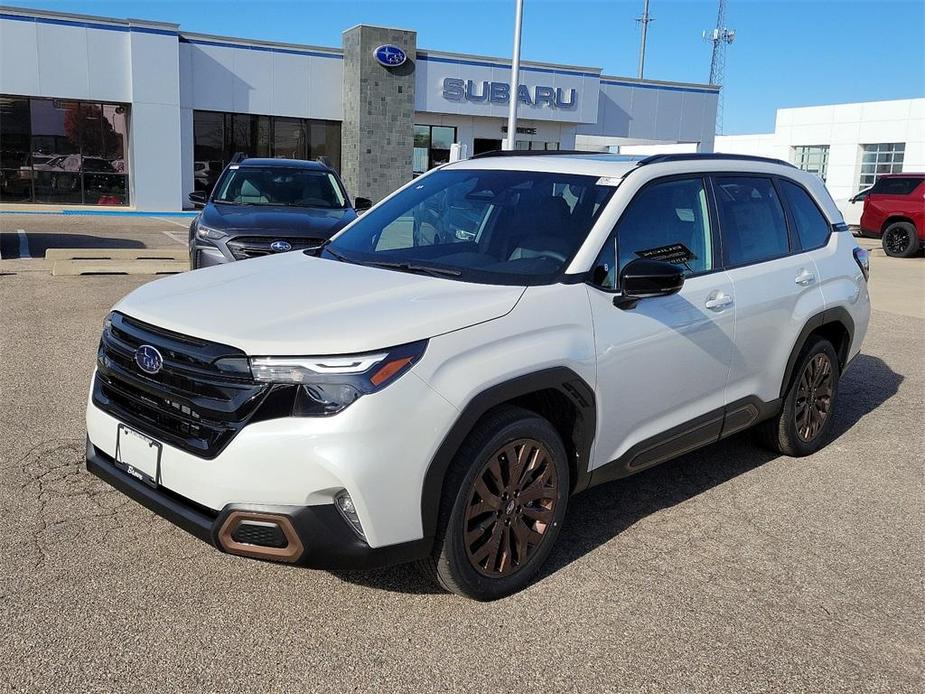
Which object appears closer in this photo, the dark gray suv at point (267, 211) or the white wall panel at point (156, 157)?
the dark gray suv at point (267, 211)

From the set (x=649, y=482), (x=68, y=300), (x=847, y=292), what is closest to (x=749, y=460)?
(x=649, y=482)

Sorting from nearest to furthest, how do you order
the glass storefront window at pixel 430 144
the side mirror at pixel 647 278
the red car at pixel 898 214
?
the side mirror at pixel 647 278 < the red car at pixel 898 214 < the glass storefront window at pixel 430 144

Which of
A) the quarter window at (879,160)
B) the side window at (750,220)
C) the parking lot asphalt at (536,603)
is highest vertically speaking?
the quarter window at (879,160)

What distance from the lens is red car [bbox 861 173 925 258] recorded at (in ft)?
63.9

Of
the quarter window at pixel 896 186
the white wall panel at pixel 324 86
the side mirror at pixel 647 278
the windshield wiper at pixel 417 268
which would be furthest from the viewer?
the white wall panel at pixel 324 86

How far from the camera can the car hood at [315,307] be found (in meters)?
3.00

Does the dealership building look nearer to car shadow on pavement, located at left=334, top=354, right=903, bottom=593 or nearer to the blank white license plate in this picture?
car shadow on pavement, located at left=334, top=354, right=903, bottom=593

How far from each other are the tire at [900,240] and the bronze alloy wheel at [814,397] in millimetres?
16444

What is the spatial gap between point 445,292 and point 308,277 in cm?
74

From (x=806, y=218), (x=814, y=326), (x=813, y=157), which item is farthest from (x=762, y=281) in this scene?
(x=813, y=157)

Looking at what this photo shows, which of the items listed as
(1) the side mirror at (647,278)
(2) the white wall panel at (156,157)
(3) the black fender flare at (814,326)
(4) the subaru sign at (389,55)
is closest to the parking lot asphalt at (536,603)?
(3) the black fender flare at (814,326)

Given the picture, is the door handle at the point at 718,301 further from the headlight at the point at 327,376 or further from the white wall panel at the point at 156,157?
the white wall panel at the point at 156,157

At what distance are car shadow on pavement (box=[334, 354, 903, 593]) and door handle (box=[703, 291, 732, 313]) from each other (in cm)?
111

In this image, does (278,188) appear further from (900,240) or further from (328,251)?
(900,240)
